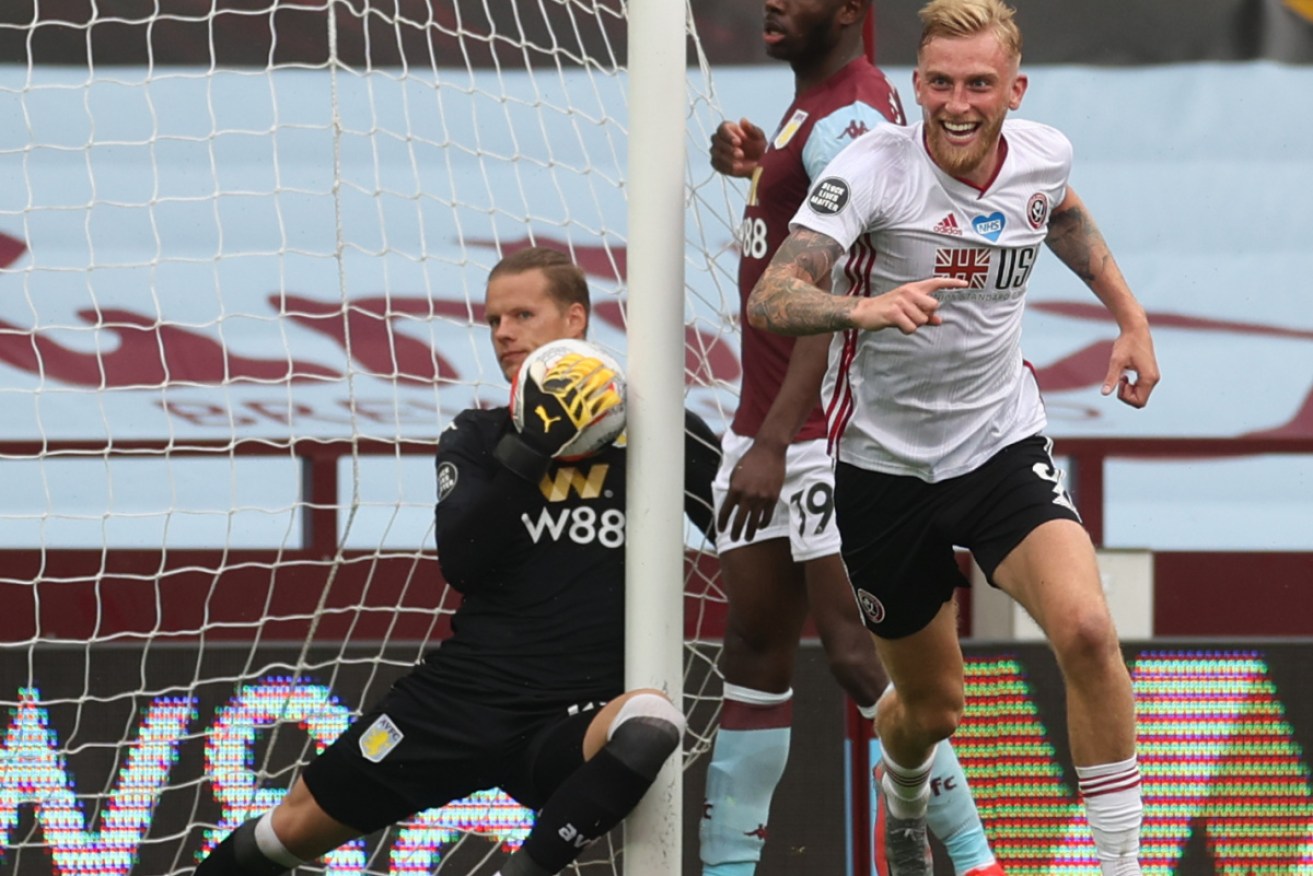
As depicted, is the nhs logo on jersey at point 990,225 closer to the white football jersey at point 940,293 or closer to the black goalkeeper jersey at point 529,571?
the white football jersey at point 940,293

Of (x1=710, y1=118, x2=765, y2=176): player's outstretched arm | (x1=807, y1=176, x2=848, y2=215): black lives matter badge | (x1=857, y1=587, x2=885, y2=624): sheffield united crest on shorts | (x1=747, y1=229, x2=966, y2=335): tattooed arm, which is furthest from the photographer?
(x1=710, y1=118, x2=765, y2=176): player's outstretched arm

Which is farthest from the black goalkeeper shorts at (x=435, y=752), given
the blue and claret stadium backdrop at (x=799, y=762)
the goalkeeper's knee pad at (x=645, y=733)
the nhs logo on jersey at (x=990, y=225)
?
the nhs logo on jersey at (x=990, y=225)

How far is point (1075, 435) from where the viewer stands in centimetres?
681

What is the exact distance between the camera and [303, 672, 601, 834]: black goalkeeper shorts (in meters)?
3.39

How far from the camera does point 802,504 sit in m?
3.76

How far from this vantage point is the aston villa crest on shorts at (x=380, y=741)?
3408 mm

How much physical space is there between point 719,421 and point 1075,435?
1.36 m

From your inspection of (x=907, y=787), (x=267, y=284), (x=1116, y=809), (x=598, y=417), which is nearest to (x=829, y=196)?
(x=598, y=417)

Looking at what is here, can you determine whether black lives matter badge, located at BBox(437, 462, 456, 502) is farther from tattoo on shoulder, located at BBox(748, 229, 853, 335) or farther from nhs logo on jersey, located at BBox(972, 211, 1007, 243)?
nhs logo on jersey, located at BBox(972, 211, 1007, 243)

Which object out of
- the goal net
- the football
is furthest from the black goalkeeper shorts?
the goal net

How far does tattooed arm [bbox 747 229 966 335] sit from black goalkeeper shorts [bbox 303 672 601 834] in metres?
0.87

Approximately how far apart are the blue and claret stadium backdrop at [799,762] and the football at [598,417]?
0.95 metres

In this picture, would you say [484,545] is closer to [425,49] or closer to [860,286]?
[860,286]

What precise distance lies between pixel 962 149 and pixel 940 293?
0.26 m
